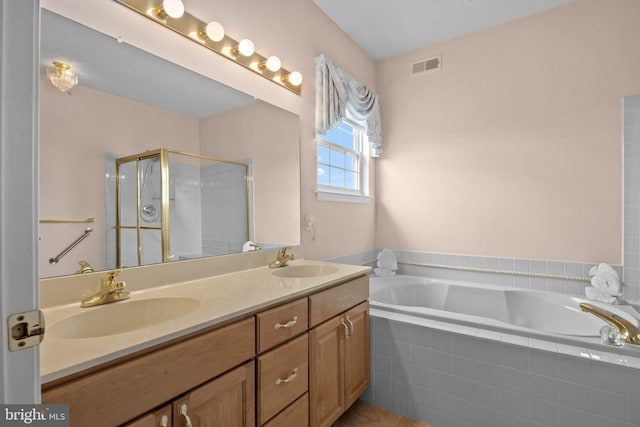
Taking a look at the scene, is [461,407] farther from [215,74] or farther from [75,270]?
[215,74]

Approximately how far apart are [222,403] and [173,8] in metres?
1.54

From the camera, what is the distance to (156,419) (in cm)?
75

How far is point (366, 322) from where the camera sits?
176 cm

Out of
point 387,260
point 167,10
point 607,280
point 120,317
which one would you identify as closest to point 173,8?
point 167,10

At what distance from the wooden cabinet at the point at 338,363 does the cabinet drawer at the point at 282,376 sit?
0.06 metres

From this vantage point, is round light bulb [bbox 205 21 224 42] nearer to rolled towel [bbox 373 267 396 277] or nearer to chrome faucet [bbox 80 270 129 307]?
chrome faucet [bbox 80 270 129 307]

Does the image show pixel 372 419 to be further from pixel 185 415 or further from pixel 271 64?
pixel 271 64

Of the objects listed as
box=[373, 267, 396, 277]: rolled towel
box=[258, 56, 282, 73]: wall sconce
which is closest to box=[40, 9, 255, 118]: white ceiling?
box=[258, 56, 282, 73]: wall sconce

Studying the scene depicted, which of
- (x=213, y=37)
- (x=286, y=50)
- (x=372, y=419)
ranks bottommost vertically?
(x=372, y=419)

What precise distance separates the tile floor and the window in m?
1.39

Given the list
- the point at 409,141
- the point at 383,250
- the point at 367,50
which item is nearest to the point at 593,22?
the point at 409,141

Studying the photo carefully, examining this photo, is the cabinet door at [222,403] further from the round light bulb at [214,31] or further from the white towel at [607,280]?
the white towel at [607,280]

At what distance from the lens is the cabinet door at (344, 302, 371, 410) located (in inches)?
61.7

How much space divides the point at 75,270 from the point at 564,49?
3216 mm
